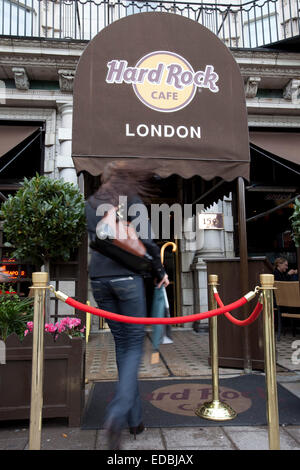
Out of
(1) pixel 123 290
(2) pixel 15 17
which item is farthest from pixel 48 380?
(2) pixel 15 17

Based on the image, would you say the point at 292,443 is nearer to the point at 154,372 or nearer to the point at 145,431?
the point at 145,431

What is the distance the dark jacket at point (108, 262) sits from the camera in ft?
7.54

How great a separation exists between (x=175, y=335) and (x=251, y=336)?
10.5 ft

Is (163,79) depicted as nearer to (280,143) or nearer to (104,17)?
(280,143)

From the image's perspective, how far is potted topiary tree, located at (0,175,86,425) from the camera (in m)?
2.72

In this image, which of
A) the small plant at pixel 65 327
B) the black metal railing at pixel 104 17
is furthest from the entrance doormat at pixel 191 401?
the black metal railing at pixel 104 17

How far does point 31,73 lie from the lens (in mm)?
7410

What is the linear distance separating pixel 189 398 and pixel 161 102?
3.61m

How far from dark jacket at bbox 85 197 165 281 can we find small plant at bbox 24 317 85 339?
894 millimetres

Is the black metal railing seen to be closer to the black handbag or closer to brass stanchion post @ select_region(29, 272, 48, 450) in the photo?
the black handbag

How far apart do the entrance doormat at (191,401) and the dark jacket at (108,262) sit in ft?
4.44

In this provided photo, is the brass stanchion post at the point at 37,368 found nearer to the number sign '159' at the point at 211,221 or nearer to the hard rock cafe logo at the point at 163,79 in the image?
the hard rock cafe logo at the point at 163,79

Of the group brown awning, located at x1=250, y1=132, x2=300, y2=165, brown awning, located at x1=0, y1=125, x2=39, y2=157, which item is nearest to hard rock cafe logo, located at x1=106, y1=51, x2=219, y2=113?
brown awning, located at x1=250, y1=132, x2=300, y2=165

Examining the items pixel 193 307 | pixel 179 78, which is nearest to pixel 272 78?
pixel 179 78
